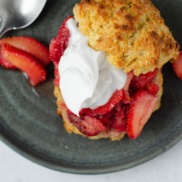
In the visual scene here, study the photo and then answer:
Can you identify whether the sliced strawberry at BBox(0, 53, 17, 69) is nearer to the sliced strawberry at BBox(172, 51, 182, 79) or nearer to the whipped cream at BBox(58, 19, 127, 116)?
the whipped cream at BBox(58, 19, 127, 116)

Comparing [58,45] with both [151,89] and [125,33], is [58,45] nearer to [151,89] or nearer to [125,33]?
[125,33]

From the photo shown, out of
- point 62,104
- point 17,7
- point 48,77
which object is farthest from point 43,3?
point 62,104

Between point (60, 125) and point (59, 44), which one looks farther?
point (60, 125)

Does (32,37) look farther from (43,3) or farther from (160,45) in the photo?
(160,45)

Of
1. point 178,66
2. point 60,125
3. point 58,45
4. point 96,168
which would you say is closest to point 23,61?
point 58,45

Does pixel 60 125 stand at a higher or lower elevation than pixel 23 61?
lower

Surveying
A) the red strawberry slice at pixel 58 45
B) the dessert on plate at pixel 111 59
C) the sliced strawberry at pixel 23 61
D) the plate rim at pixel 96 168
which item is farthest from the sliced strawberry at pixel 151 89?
the sliced strawberry at pixel 23 61
